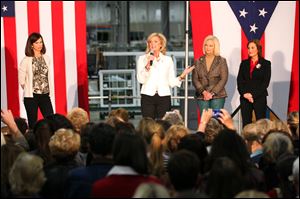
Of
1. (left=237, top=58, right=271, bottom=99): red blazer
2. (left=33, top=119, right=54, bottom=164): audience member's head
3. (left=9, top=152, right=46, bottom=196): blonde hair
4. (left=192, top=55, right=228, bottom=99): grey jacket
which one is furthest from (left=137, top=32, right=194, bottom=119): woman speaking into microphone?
(left=9, top=152, right=46, bottom=196): blonde hair

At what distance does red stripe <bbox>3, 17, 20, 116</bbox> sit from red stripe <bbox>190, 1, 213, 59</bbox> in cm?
215

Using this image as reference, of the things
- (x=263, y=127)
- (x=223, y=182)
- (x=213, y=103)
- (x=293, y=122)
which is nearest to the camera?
(x=223, y=182)

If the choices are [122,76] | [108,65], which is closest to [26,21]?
[122,76]

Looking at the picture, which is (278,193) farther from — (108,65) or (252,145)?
(108,65)

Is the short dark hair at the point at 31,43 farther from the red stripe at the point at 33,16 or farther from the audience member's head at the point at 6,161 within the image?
the audience member's head at the point at 6,161

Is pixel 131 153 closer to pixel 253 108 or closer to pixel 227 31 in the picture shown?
pixel 253 108

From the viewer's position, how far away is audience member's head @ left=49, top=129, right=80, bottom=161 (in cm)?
457

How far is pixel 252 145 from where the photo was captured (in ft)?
17.8

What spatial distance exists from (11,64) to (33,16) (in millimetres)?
633

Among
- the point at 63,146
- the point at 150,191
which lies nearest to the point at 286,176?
the point at 150,191

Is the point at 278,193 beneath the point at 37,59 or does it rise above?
beneath

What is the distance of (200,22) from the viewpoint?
884 cm

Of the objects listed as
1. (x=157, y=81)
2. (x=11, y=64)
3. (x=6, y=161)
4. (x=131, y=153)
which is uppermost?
(x=11, y=64)

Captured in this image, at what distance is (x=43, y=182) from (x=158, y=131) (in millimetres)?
1318
